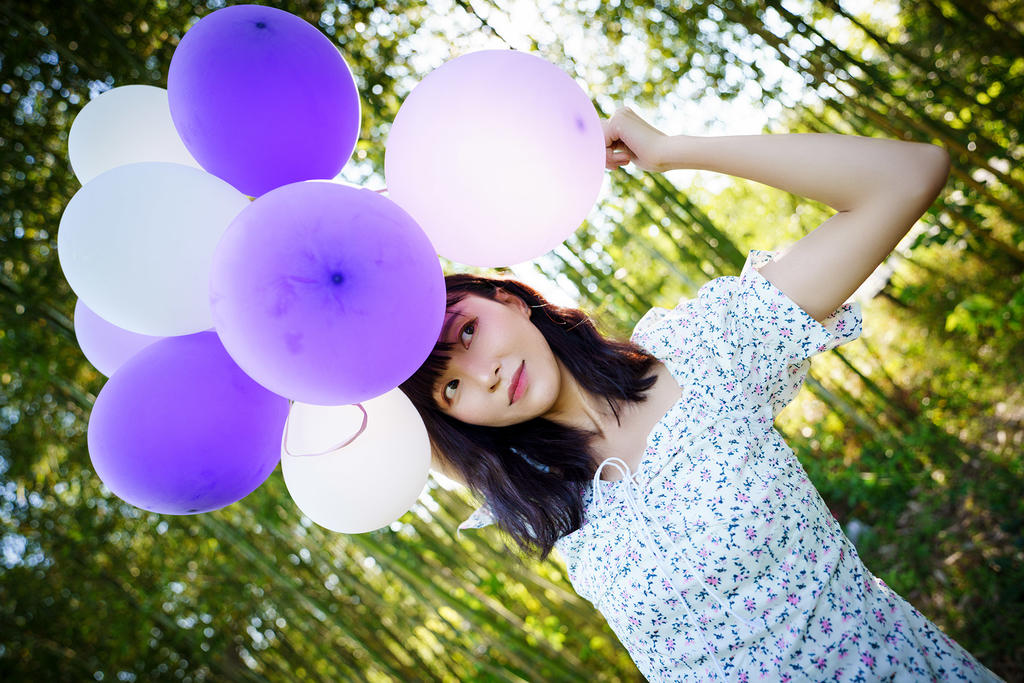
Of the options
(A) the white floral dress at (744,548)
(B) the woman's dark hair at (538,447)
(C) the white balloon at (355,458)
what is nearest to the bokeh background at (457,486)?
(B) the woman's dark hair at (538,447)

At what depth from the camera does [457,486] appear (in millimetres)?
2311

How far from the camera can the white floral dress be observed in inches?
41.3

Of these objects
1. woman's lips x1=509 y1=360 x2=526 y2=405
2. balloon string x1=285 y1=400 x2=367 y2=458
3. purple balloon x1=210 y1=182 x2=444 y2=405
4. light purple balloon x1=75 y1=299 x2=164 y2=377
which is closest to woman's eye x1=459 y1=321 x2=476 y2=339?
woman's lips x1=509 y1=360 x2=526 y2=405

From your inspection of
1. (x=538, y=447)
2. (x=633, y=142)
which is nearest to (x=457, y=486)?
(x=538, y=447)

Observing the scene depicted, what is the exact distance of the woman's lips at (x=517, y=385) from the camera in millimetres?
1178

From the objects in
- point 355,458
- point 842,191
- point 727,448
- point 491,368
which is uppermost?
point 842,191

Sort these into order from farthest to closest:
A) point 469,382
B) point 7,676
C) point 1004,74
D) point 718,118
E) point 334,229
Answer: point 7,676
point 718,118
point 1004,74
point 469,382
point 334,229

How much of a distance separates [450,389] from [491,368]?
0.11 metres

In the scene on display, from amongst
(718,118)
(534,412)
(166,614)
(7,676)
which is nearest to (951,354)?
(718,118)

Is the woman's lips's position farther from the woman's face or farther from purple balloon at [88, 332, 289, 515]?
purple balloon at [88, 332, 289, 515]

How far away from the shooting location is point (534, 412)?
1.22 meters

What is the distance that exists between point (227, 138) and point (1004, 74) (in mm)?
2868

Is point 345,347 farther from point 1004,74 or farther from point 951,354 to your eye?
point 951,354

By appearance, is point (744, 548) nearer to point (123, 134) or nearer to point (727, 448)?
point (727, 448)
